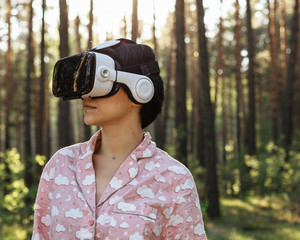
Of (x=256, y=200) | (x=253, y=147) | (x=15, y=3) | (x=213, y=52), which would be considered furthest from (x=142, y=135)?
(x=213, y=52)

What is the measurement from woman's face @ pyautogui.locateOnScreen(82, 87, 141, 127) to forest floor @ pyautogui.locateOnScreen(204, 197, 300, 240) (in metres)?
→ 7.51

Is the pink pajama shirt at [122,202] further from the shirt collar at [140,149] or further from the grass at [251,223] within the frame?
the grass at [251,223]

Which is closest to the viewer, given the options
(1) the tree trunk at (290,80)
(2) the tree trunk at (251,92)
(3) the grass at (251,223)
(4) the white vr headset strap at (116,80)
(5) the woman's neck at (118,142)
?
(4) the white vr headset strap at (116,80)

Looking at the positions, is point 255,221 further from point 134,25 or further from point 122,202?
point 122,202

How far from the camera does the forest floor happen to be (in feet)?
33.0

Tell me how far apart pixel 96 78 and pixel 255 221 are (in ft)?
35.4

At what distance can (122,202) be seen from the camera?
208 cm

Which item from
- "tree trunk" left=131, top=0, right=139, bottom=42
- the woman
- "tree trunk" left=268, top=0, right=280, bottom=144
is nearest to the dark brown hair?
the woman

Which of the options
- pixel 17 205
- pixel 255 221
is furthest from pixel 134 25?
pixel 255 221

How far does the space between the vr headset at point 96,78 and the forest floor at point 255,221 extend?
756cm

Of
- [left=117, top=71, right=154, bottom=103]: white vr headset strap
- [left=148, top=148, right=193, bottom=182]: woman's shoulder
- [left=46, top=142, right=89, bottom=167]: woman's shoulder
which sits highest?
[left=117, top=71, right=154, bottom=103]: white vr headset strap

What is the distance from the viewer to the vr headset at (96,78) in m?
2.17

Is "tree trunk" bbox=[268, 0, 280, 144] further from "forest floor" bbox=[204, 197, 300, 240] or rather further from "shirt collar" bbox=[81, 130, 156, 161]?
"shirt collar" bbox=[81, 130, 156, 161]

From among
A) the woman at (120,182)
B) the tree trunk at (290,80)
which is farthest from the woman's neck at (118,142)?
the tree trunk at (290,80)
